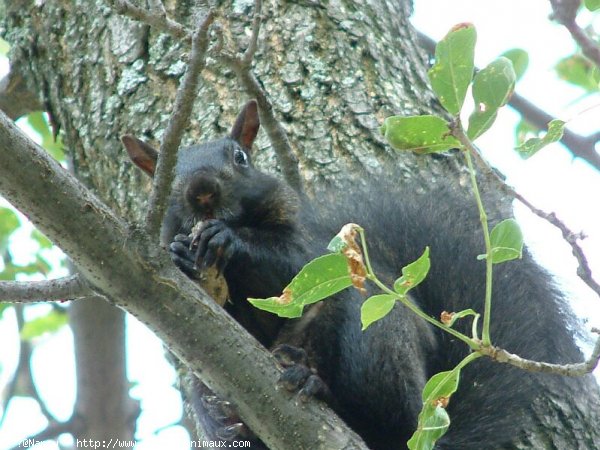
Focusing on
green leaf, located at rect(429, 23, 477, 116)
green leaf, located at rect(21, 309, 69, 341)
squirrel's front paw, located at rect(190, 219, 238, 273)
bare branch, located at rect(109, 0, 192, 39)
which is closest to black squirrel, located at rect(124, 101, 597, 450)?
squirrel's front paw, located at rect(190, 219, 238, 273)

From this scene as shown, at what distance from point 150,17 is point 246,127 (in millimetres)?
862

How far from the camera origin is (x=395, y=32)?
340cm

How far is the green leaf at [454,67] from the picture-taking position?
5.06 feet

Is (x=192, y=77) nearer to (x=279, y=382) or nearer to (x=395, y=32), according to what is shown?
(x=279, y=382)

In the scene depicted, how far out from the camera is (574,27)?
1.83m

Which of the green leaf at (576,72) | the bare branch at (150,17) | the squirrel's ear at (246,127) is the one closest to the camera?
the bare branch at (150,17)

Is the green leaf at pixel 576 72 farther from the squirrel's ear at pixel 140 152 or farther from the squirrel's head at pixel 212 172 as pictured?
the squirrel's ear at pixel 140 152

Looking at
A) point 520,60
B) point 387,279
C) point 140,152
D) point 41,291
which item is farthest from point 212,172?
point 520,60

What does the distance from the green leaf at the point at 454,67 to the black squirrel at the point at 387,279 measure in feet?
2.77

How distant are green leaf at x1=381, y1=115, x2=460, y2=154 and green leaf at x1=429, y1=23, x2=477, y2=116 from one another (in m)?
0.04

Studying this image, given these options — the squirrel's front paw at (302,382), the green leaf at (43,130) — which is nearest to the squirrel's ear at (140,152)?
the squirrel's front paw at (302,382)

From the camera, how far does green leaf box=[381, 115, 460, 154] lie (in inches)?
61.7

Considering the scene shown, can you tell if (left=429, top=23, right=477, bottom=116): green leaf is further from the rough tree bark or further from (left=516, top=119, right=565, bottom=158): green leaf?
the rough tree bark

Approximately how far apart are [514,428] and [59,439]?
2.20 m
